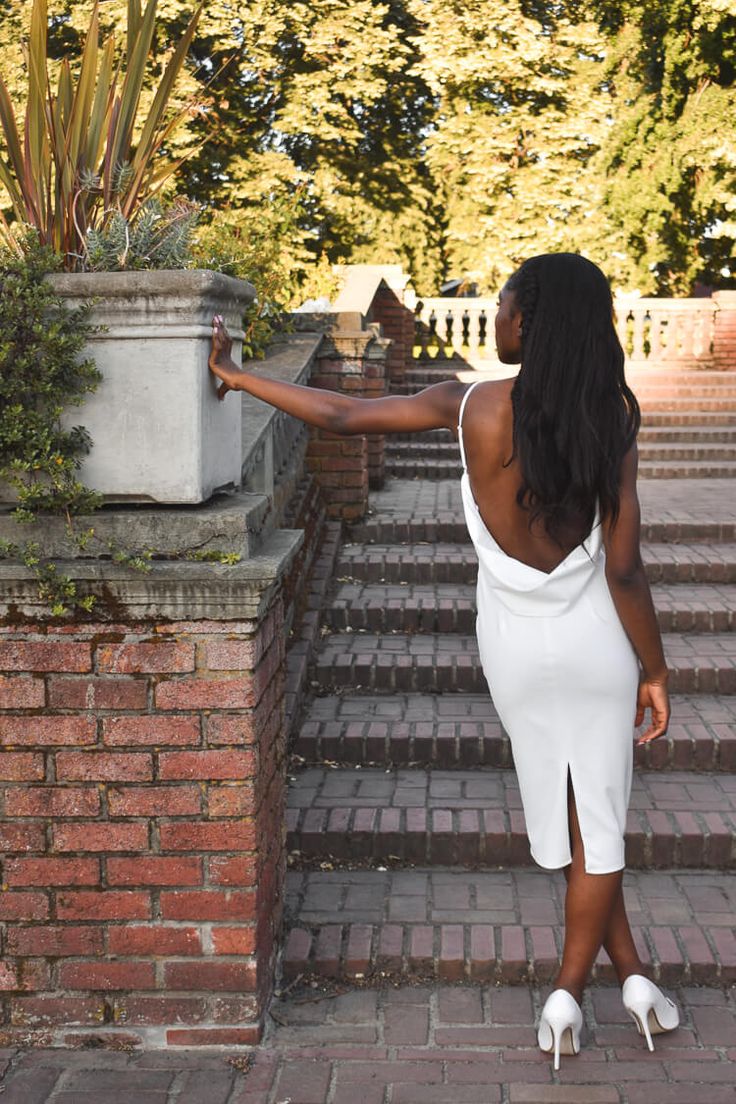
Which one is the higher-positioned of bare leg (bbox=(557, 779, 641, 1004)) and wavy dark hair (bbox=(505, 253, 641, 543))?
wavy dark hair (bbox=(505, 253, 641, 543))

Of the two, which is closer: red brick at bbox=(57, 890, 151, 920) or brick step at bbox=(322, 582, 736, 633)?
red brick at bbox=(57, 890, 151, 920)

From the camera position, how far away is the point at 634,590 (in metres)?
2.84

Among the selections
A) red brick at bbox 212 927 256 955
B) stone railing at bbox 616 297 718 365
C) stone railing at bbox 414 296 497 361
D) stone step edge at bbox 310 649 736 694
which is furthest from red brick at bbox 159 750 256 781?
stone railing at bbox 414 296 497 361

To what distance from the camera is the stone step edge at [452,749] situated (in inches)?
181

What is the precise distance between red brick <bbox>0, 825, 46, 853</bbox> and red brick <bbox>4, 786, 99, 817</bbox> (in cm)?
4

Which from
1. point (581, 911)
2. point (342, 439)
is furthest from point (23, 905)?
point (342, 439)

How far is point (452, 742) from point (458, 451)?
504cm

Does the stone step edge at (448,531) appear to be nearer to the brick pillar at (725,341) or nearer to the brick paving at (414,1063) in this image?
the brick paving at (414,1063)

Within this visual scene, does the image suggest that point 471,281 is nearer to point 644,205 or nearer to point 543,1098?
point 644,205

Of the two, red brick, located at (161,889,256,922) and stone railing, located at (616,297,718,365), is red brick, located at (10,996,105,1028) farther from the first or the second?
stone railing, located at (616,297,718,365)

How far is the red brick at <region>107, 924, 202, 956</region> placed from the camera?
2992mm

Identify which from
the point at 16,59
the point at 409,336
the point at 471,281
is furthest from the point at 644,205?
the point at 16,59

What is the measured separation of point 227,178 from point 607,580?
1832cm

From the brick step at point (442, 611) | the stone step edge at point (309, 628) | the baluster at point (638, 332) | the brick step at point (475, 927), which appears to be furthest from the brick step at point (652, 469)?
the brick step at point (475, 927)
